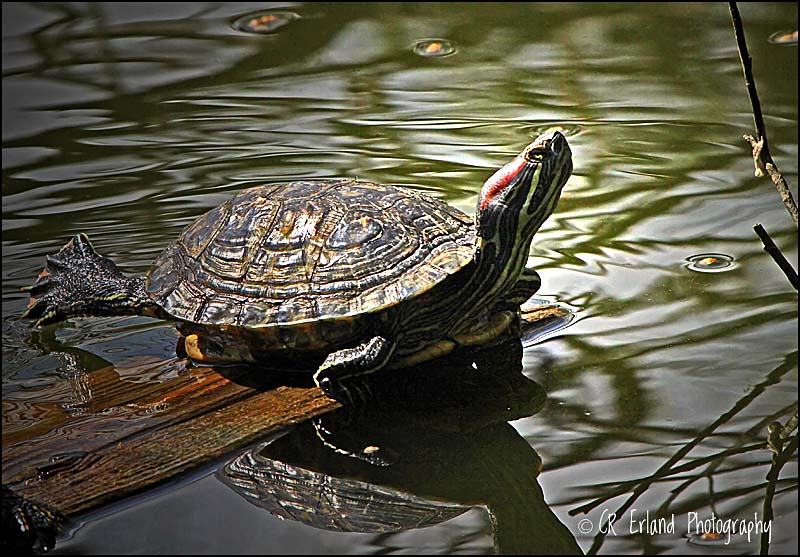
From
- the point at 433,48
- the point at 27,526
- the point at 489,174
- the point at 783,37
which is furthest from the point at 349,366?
the point at 783,37

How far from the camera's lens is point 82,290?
2.27 meters

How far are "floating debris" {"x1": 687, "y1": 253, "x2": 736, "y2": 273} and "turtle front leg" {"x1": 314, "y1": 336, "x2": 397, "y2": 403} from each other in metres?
0.95

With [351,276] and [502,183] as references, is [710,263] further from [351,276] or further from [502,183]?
[351,276]

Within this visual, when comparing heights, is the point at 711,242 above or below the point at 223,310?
below

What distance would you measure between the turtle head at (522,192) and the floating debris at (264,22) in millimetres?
2892

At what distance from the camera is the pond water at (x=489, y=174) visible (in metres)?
1.73

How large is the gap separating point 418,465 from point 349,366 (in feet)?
0.84

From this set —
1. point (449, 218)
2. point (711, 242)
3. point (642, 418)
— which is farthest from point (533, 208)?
point (711, 242)

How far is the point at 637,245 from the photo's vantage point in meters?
2.64

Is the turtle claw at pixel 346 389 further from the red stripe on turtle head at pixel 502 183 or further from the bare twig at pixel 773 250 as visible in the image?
the bare twig at pixel 773 250

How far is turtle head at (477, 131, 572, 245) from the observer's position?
2.02 m

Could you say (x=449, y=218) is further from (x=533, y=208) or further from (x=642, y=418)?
(x=642, y=418)

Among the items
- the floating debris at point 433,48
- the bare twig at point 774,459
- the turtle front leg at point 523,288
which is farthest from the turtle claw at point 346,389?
the floating debris at point 433,48

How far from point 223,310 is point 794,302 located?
4.45 feet
